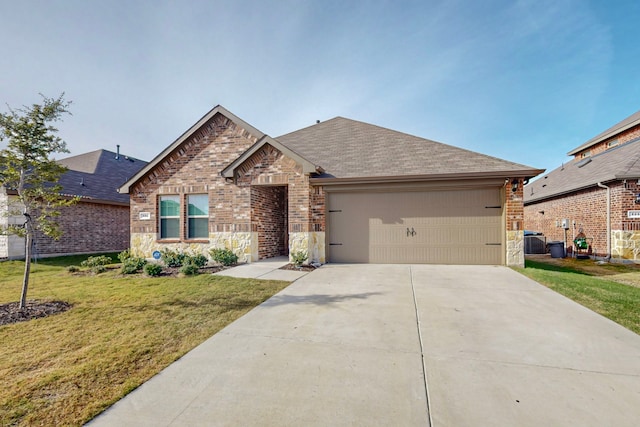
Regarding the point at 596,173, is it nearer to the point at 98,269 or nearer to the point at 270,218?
the point at 270,218

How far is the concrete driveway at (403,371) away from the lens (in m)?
2.10

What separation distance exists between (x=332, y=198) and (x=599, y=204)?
1175cm

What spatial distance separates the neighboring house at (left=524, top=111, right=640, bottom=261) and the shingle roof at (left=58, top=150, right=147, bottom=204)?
22.6 metres

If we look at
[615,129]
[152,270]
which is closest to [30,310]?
[152,270]

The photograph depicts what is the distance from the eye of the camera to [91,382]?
252 centimetres

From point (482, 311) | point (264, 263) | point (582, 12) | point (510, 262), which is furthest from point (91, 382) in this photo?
point (582, 12)

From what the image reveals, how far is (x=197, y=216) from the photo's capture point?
10.1m

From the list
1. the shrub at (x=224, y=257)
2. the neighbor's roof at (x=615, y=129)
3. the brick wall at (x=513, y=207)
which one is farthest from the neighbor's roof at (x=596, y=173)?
the shrub at (x=224, y=257)

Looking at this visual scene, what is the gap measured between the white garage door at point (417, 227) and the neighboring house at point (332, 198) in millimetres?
32

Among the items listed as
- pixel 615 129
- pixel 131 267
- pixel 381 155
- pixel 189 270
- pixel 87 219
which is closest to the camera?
pixel 189 270

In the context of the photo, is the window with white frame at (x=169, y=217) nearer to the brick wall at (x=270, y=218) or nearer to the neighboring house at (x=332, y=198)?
the neighboring house at (x=332, y=198)

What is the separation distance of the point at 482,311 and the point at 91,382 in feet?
17.1

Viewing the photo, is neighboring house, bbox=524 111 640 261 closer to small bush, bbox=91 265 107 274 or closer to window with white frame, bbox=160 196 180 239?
window with white frame, bbox=160 196 180 239

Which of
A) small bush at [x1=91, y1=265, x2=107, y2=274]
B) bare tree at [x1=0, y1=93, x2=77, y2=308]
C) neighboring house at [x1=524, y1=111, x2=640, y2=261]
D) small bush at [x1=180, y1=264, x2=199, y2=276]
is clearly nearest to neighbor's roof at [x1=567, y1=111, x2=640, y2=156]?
neighboring house at [x1=524, y1=111, x2=640, y2=261]
